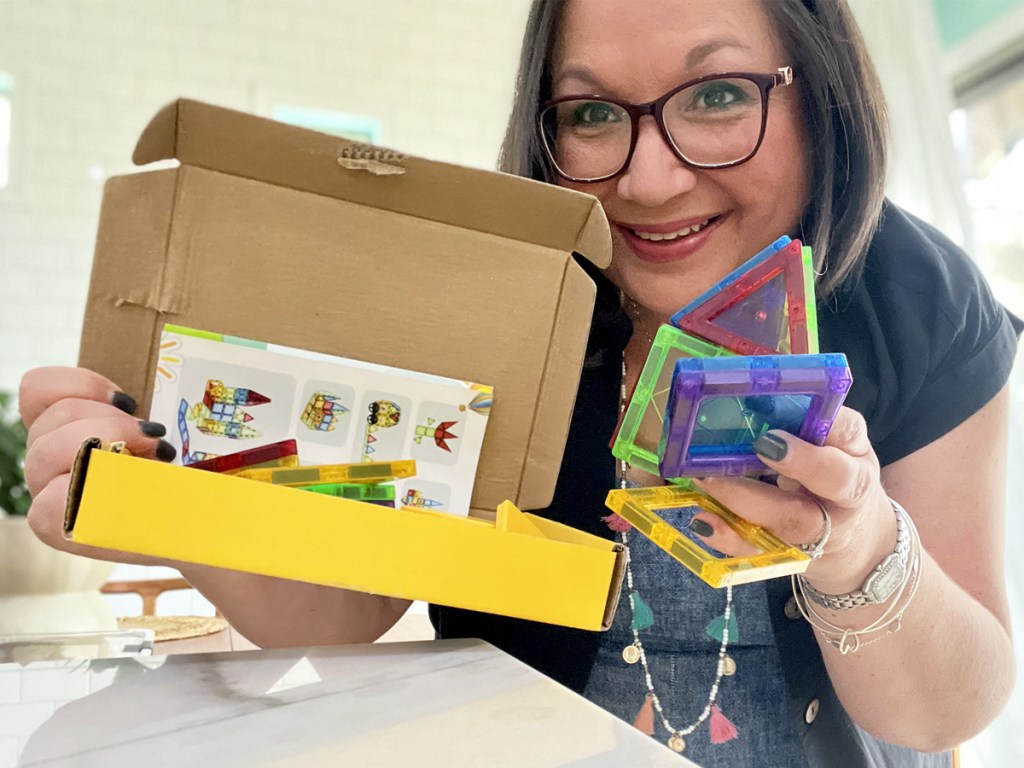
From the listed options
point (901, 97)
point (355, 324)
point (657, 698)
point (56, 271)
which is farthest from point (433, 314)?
point (56, 271)

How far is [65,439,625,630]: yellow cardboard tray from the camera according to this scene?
0.36m

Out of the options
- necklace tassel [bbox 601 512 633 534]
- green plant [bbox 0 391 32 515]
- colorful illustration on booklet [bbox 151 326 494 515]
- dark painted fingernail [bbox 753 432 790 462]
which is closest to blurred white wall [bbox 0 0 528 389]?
green plant [bbox 0 391 32 515]

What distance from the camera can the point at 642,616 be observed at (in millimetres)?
660

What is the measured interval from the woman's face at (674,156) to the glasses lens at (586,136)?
1cm

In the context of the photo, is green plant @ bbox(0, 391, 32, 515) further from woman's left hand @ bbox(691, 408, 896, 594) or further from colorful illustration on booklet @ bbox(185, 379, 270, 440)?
woman's left hand @ bbox(691, 408, 896, 594)

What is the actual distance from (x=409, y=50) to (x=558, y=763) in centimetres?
228

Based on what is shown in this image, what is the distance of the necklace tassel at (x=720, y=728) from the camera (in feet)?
2.10

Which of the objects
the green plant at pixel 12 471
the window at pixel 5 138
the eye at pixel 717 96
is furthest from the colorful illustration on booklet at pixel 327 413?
the window at pixel 5 138

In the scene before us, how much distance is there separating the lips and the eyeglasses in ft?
0.15

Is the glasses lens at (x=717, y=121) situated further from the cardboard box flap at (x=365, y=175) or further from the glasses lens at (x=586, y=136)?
the cardboard box flap at (x=365, y=175)

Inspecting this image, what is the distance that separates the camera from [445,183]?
44cm

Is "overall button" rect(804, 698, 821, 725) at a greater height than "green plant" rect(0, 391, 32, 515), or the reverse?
"overall button" rect(804, 698, 821, 725)

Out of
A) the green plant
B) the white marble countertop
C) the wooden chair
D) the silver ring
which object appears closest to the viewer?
the white marble countertop

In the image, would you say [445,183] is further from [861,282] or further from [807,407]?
A: [861,282]
